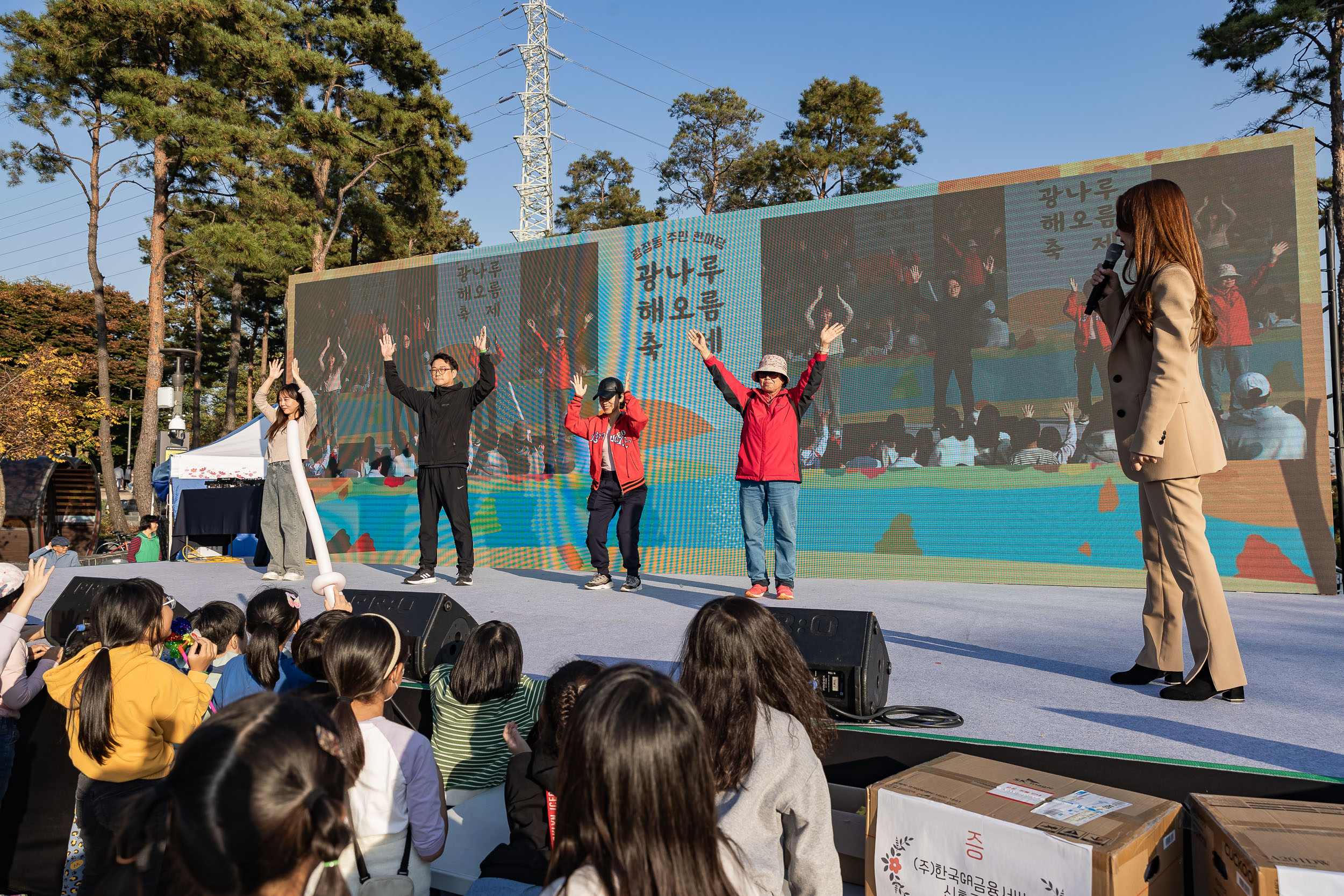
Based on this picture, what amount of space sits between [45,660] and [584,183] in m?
26.0

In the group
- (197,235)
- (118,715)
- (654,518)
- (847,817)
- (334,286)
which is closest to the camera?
(847,817)

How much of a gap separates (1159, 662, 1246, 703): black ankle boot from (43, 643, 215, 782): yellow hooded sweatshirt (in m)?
2.99

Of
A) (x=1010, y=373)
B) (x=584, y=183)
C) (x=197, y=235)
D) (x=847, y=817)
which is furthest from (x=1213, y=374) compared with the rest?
(x=584, y=183)

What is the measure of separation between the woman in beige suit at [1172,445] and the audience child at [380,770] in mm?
2351

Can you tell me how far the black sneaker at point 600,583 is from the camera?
19.6 ft

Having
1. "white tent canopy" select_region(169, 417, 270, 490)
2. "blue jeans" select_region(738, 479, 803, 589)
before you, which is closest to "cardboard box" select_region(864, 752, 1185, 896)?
"blue jeans" select_region(738, 479, 803, 589)

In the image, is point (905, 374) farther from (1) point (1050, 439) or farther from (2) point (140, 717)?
(2) point (140, 717)

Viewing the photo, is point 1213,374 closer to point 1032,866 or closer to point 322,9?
point 1032,866

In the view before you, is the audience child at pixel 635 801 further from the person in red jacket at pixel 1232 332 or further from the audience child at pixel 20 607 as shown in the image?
the person in red jacket at pixel 1232 332

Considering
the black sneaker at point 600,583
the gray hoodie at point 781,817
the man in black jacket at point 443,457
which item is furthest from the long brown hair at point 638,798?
the man in black jacket at point 443,457

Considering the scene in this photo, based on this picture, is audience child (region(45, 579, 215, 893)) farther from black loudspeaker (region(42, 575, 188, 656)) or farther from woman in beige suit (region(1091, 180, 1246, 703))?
woman in beige suit (region(1091, 180, 1246, 703))

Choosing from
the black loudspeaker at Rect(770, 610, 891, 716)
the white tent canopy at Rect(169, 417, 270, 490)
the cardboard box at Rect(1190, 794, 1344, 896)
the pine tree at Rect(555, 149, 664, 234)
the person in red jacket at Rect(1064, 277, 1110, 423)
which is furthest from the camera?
the pine tree at Rect(555, 149, 664, 234)

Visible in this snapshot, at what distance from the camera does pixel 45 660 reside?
306cm

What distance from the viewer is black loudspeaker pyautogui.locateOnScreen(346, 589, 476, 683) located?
319cm
